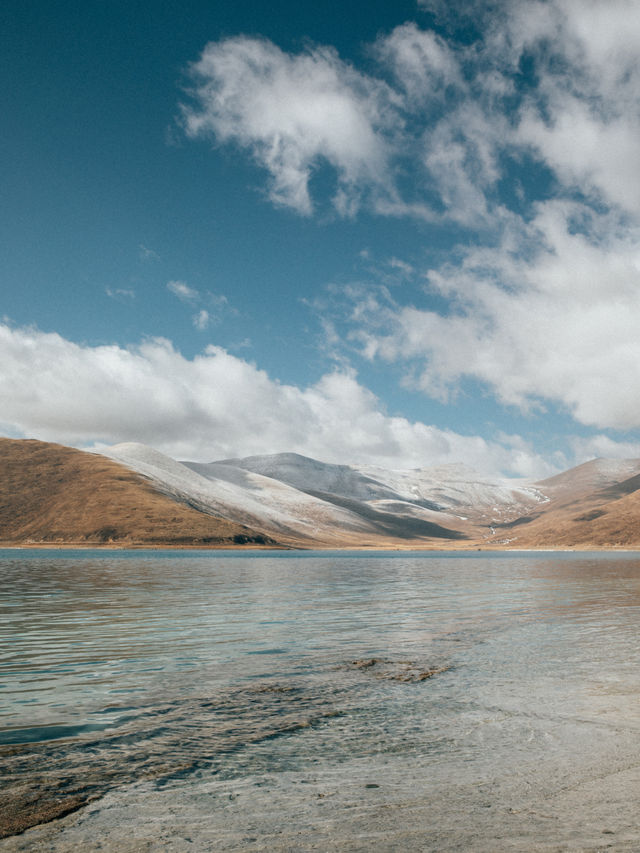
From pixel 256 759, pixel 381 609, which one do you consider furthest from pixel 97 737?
pixel 381 609

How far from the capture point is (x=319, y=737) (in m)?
12.5

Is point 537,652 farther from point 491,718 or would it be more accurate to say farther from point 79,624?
point 79,624

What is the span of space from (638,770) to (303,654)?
13.3 metres

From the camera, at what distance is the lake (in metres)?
8.05

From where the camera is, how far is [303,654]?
72.4 feet

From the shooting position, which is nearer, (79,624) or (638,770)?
(638,770)

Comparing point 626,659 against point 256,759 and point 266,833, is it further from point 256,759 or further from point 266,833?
point 266,833

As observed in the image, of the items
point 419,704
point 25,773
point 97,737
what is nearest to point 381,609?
point 419,704

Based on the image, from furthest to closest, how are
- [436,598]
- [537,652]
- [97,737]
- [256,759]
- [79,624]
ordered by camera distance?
[436,598], [79,624], [537,652], [97,737], [256,759]

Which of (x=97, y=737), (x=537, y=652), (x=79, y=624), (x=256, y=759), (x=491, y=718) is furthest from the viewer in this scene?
(x=79, y=624)

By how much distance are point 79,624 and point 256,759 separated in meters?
21.8

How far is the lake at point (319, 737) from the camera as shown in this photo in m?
8.05

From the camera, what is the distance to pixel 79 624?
2986 cm

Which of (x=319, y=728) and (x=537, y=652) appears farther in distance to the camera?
(x=537, y=652)
